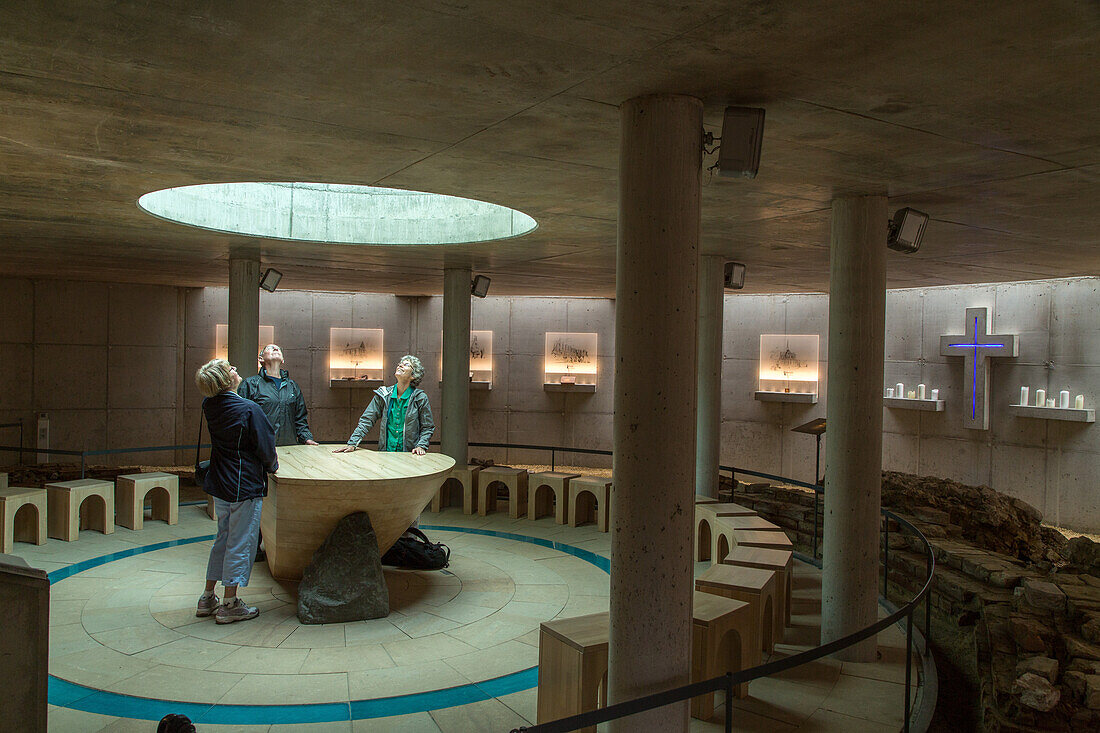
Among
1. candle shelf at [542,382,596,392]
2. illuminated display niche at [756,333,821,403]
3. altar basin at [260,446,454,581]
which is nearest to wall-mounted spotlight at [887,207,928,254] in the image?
altar basin at [260,446,454,581]

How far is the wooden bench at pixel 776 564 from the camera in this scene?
6.38 meters

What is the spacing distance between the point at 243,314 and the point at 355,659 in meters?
7.00

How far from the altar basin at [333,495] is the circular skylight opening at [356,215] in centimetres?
335

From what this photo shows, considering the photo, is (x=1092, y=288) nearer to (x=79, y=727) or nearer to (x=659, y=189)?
(x=659, y=189)

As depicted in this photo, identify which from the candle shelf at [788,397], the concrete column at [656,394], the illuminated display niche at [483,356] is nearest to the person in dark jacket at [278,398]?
the concrete column at [656,394]

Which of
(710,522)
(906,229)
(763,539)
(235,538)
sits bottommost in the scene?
(710,522)

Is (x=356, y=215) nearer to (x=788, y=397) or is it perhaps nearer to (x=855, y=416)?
(x=855, y=416)

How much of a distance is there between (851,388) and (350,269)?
8.83 m

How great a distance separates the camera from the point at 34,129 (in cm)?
491

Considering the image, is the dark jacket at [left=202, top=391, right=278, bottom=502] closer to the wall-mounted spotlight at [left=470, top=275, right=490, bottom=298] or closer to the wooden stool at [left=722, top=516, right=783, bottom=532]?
the wooden stool at [left=722, top=516, right=783, bottom=532]

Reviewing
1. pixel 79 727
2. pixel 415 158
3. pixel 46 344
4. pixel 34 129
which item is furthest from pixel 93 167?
pixel 46 344

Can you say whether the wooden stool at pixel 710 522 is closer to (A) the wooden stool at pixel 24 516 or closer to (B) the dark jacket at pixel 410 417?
(B) the dark jacket at pixel 410 417

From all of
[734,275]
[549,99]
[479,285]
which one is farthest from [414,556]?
[734,275]

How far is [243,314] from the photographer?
11.1m
